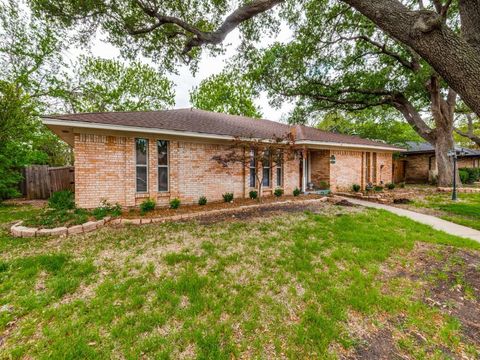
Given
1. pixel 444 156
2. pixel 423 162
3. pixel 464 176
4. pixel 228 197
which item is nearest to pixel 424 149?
pixel 423 162

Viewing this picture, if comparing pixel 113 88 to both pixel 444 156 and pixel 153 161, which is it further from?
pixel 444 156

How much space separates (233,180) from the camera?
8.97 meters

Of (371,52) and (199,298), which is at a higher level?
(371,52)

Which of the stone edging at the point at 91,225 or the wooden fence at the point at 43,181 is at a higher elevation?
the wooden fence at the point at 43,181

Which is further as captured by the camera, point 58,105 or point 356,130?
point 356,130

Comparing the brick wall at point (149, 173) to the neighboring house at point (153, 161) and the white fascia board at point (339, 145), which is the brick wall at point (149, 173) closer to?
the neighboring house at point (153, 161)

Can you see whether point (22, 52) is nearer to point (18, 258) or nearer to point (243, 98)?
point (18, 258)

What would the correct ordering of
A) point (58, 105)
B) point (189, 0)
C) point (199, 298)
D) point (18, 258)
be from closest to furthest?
point (199, 298) < point (18, 258) < point (189, 0) < point (58, 105)

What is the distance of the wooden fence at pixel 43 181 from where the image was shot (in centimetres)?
1082

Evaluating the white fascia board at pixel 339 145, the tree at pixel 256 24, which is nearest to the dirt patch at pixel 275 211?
the white fascia board at pixel 339 145

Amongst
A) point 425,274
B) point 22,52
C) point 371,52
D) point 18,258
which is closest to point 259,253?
point 425,274

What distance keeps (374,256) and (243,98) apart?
21609mm

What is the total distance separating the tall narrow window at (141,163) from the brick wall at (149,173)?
0.17m

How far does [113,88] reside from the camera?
1862 centimetres
